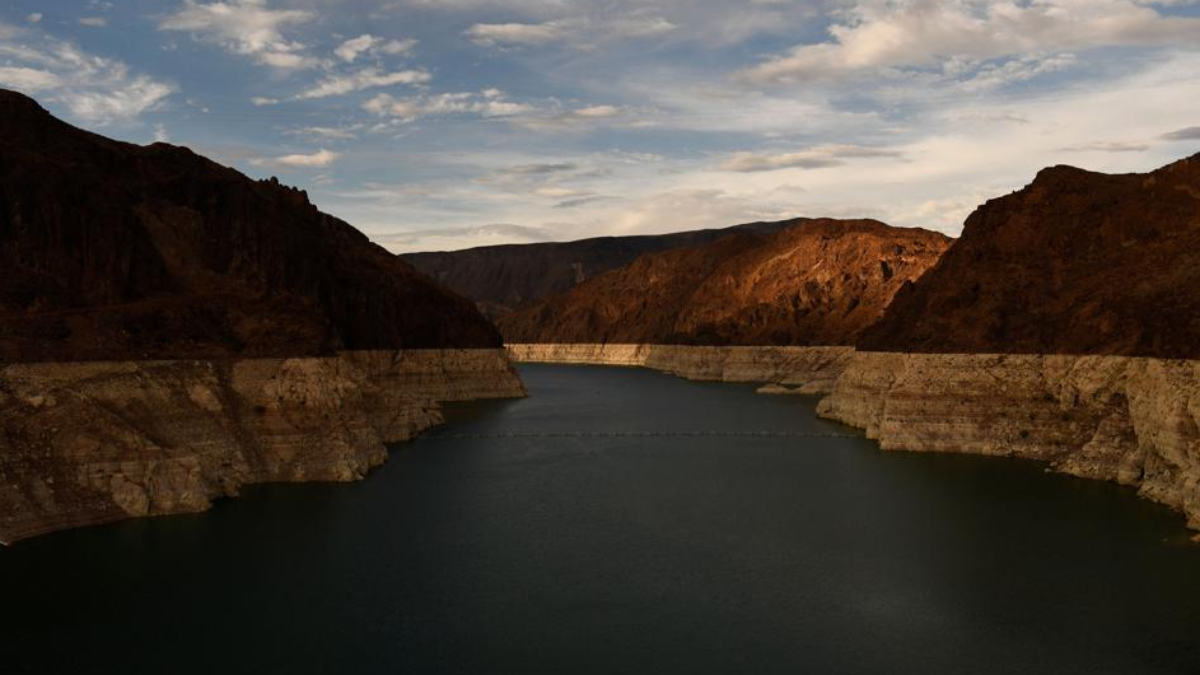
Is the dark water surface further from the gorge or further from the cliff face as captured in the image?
the cliff face

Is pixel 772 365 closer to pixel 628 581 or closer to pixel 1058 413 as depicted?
pixel 1058 413

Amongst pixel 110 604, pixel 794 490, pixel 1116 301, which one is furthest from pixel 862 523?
pixel 110 604

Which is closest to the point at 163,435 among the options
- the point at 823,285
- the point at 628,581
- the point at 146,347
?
the point at 146,347

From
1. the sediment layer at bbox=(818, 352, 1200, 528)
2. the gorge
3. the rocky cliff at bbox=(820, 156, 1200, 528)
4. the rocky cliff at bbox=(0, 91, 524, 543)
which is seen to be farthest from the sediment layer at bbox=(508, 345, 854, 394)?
the rocky cliff at bbox=(0, 91, 524, 543)

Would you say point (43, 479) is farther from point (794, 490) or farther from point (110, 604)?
point (794, 490)

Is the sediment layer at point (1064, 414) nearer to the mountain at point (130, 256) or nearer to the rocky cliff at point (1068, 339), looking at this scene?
the rocky cliff at point (1068, 339)

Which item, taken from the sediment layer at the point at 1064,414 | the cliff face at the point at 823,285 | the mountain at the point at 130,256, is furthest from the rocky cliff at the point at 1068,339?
the cliff face at the point at 823,285
